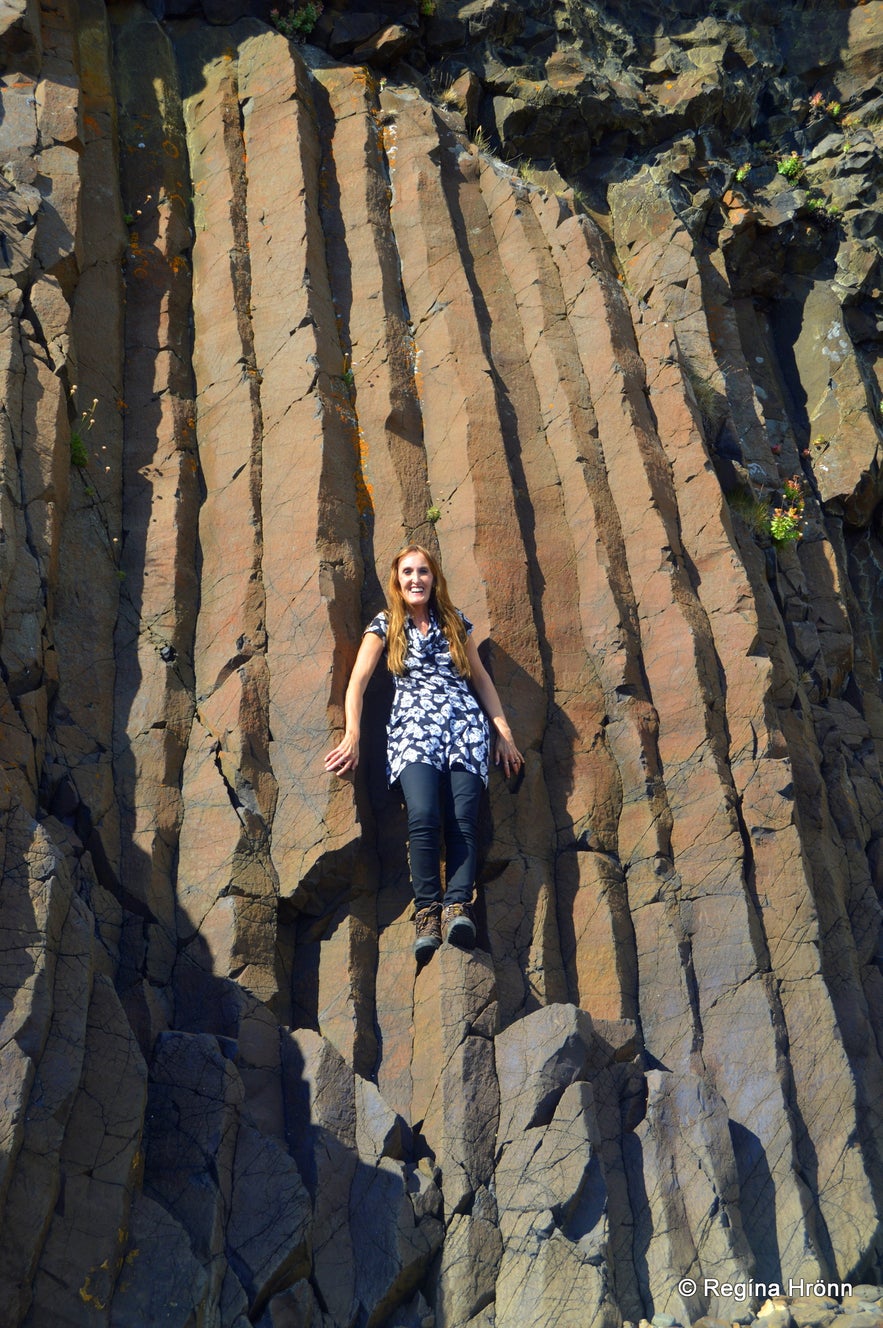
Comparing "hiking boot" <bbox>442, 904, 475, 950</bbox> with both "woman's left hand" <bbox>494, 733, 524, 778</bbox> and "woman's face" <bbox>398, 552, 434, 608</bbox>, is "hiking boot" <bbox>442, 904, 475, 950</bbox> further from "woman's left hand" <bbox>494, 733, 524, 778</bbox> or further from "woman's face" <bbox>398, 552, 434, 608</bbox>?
"woman's face" <bbox>398, 552, 434, 608</bbox>

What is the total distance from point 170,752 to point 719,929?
370cm

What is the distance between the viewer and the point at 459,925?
771 cm

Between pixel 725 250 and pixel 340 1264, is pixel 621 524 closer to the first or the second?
Answer: pixel 725 250

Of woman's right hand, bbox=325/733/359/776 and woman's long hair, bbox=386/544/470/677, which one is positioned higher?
woman's long hair, bbox=386/544/470/677

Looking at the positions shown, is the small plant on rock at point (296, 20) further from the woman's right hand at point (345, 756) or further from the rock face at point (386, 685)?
the woman's right hand at point (345, 756)

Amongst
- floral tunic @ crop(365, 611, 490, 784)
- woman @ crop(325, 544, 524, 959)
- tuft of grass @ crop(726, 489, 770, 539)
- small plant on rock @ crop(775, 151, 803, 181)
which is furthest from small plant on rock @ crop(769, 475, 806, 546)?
small plant on rock @ crop(775, 151, 803, 181)

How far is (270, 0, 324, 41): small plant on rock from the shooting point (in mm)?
12953

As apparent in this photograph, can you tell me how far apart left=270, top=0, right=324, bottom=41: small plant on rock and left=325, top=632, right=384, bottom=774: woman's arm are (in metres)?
7.45

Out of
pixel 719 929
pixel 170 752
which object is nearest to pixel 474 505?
pixel 170 752

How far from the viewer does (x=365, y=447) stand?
10211mm

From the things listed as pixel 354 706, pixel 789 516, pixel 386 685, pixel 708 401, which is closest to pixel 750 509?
pixel 789 516

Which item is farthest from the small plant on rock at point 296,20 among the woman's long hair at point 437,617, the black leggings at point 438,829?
the black leggings at point 438,829

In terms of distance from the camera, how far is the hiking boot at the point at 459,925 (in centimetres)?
772

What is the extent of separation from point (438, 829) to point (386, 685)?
133 cm
